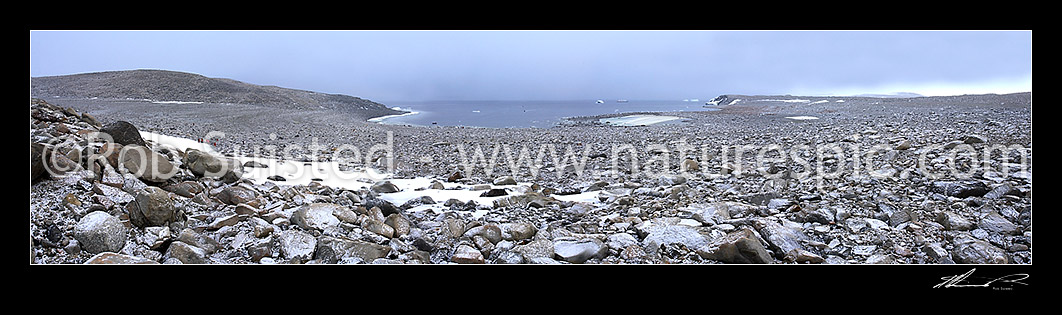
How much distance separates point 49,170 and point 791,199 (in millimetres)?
5262

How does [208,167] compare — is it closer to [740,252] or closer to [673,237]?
[673,237]

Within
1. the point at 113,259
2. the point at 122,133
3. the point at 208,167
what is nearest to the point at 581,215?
the point at 113,259

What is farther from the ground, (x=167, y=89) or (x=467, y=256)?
(x=167, y=89)

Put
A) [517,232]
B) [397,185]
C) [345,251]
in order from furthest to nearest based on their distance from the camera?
[397,185] < [517,232] < [345,251]

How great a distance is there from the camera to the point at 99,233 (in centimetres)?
224

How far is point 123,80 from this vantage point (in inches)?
736

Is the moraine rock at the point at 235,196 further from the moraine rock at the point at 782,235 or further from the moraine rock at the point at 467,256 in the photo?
the moraine rock at the point at 782,235

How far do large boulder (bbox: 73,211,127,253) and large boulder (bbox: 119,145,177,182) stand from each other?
3.50 ft

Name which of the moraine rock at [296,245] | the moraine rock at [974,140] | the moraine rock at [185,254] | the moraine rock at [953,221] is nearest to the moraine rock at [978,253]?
the moraine rock at [953,221]

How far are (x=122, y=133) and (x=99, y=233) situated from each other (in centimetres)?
193

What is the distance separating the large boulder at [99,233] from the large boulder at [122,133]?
1.66 metres
